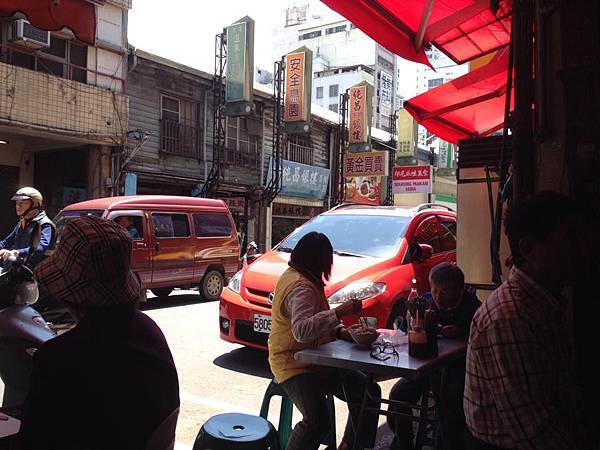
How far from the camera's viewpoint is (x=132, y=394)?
153 centimetres

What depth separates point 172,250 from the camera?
32.1ft

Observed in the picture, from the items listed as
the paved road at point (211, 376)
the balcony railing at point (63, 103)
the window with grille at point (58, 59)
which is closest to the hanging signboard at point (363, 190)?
the balcony railing at point (63, 103)

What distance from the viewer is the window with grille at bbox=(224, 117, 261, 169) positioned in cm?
1894

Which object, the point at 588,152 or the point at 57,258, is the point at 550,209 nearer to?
the point at 588,152

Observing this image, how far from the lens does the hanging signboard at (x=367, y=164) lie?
2108 cm

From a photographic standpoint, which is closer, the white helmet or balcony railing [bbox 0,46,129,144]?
the white helmet

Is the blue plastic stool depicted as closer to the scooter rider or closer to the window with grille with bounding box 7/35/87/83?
the scooter rider

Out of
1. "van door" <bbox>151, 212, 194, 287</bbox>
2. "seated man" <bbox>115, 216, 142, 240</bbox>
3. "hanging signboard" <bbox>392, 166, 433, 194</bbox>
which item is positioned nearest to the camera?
"seated man" <bbox>115, 216, 142, 240</bbox>

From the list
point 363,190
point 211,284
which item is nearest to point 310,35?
point 363,190

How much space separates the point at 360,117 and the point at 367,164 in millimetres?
2569

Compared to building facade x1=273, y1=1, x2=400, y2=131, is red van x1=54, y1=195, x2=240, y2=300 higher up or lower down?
lower down

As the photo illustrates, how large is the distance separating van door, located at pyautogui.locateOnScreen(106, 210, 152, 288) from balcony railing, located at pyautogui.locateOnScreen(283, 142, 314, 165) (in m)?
12.8

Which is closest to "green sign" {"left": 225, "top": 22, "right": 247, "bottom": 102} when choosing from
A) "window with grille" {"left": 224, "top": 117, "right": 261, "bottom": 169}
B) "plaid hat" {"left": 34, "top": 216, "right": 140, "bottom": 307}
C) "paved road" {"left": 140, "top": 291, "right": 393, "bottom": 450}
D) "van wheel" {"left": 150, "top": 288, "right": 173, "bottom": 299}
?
"window with grille" {"left": 224, "top": 117, "right": 261, "bottom": 169}

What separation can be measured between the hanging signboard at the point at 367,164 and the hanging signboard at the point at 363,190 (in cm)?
402
